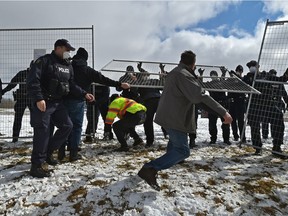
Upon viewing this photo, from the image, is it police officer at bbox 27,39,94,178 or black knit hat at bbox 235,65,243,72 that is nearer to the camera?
police officer at bbox 27,39,94,178

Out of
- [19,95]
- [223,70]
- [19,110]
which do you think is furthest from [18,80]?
[223,70]

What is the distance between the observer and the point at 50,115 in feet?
13.2

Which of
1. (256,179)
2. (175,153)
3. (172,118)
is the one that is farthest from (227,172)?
(172,118)

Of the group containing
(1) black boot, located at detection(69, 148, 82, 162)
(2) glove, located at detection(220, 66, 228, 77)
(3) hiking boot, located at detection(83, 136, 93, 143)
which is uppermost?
(2) glove, located at detection(220, 66, 228, 77)

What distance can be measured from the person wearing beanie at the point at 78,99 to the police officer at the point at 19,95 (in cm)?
158

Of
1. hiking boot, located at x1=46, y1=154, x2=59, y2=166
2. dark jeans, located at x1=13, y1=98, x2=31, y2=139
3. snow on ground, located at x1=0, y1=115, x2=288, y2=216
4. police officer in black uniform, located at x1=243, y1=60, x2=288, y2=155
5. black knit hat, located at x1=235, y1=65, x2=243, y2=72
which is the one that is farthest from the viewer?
black knit hat, located at x1=235, y1=65, x2=243, y2=72

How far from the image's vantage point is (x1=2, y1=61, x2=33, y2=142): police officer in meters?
6.04

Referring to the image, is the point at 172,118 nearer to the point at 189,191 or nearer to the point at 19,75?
the point at 189,191

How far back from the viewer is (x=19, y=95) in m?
6.17

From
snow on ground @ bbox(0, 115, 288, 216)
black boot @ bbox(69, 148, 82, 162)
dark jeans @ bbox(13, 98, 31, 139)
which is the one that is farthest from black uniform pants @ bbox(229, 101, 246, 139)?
dark jeans @ bbox(13, 98, 31, 139)

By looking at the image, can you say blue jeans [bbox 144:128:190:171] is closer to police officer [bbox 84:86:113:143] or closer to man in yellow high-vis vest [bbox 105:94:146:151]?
man in yellow high-vis vest [bbox 105:94:146:151]

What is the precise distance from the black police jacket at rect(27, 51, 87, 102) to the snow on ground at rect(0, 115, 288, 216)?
1168 mm

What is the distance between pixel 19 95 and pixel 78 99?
2.23 meters

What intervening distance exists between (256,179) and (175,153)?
1.46 m
